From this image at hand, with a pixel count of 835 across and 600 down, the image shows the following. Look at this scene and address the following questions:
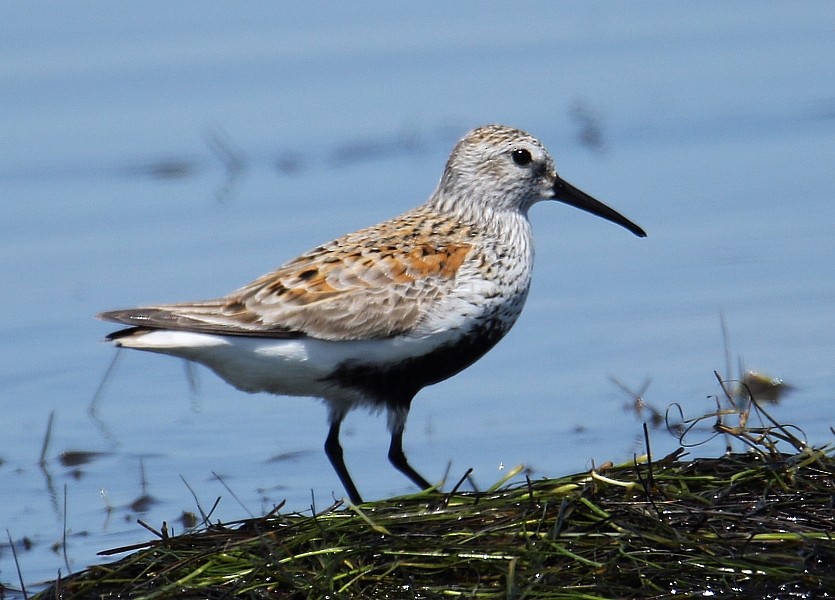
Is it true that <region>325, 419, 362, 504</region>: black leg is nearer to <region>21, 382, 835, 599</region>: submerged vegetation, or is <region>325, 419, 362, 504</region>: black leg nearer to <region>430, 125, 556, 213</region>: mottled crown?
<region>430, 125, 556, 213</region>: mottled crown

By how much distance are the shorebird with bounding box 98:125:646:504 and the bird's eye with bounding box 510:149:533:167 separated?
0.48 m

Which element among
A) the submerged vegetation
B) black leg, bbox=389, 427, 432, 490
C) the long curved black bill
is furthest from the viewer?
the long curved black bill

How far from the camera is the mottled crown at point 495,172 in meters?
7.41

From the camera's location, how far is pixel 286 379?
264 inches

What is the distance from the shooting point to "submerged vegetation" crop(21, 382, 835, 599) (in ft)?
16.7

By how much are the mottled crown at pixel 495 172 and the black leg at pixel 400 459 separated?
104cm

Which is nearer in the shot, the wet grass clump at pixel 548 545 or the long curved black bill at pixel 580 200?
the wet grass clump at pixel 548 545

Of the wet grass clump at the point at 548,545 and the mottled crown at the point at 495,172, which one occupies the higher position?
the mottled crown at the point at 495,172

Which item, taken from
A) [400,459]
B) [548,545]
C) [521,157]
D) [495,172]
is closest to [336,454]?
[400,459]

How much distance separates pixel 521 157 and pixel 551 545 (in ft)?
8.60

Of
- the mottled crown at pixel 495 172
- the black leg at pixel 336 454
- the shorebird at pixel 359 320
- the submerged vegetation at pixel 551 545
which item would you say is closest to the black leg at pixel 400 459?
the shorebird at pixel 359 320

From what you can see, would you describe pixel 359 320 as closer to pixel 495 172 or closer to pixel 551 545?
pixel 495 172

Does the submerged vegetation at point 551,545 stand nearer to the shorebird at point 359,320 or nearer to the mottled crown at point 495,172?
the shorebird at point 359,320

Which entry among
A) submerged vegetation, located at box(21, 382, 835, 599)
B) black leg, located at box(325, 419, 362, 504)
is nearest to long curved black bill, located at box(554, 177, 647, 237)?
black leg, located at box(325, 419, 362, 504)
